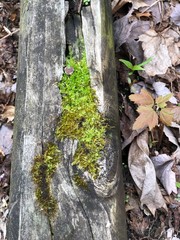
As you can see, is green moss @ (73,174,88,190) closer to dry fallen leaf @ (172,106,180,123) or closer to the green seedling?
dry fallen leaf @ (172,106,180,123)

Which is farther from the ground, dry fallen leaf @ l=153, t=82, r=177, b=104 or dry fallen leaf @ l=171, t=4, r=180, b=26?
dry fallen leaf @ l=171, t=4, r=180, b=26

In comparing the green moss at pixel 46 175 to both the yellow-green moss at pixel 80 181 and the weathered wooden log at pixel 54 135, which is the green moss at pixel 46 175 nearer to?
the weathered wooden log at pixel 54 135

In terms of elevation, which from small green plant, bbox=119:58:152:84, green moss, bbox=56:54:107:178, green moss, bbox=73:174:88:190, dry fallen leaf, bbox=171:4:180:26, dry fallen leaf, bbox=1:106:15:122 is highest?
dry fallen leaf, bbox=171:4:180:26

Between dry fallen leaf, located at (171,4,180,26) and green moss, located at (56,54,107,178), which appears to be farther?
dry fallen leaf, located at (171,4,180,26)

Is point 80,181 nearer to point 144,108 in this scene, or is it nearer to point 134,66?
point 144,108

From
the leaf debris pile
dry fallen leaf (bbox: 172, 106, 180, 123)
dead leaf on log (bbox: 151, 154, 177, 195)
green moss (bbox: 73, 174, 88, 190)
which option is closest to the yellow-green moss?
green moss (bbox: 73, 174, 88, 190)

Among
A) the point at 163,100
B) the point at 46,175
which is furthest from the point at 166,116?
the point at 46,175
